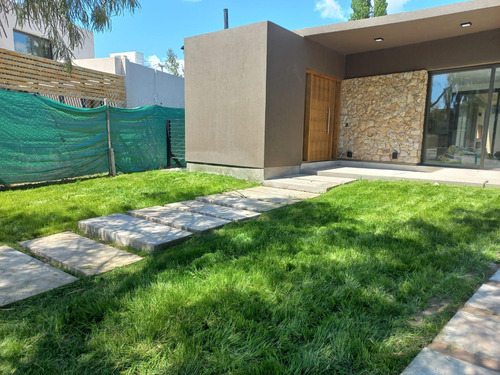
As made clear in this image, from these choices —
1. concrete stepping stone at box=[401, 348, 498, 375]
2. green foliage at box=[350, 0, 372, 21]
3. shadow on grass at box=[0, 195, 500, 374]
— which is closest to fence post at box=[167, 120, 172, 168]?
shadow on grass at box=[0, 195, 500, 374]

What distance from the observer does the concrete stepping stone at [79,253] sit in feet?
8.39

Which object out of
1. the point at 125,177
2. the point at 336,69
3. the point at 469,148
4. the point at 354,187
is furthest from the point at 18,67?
the point at 469,148

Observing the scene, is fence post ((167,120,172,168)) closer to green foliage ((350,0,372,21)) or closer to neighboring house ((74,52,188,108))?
neighboring house ((74,52,188,108))

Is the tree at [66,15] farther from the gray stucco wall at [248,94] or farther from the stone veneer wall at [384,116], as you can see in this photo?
the stone veneer wall at [384,116]

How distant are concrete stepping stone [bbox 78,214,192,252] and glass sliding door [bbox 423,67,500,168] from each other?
6.98 m

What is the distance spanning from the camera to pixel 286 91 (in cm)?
659

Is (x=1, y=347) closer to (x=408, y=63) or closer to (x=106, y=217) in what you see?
(x=106, y=217)

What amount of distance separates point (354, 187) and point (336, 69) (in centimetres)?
403

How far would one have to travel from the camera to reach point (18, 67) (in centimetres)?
828

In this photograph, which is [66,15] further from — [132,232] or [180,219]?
[180,219]

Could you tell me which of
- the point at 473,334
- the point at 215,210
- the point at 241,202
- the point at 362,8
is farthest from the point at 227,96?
the point at 362,8

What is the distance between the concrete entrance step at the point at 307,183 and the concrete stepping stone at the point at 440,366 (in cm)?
404

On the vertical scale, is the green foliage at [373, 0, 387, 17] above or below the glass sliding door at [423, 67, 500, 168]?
above

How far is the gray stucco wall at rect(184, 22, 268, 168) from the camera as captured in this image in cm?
623
